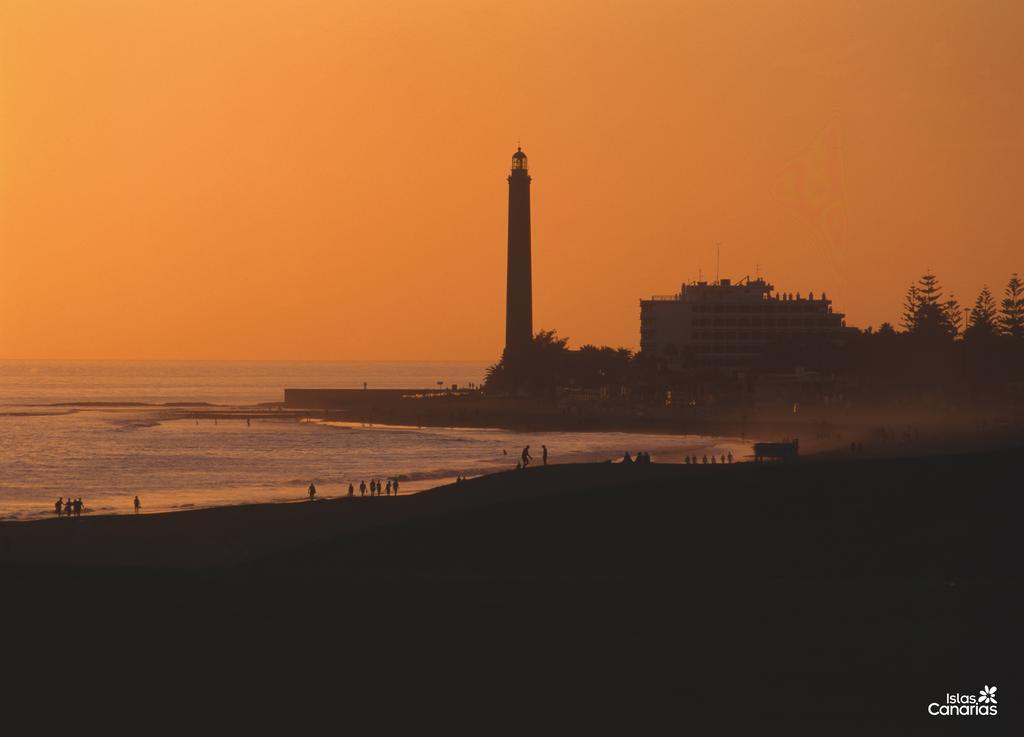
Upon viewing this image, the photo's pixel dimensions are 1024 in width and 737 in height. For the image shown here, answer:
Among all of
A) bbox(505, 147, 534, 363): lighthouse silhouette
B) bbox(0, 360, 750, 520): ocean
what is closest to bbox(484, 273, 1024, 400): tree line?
bbox(505, 147, 534, 363): lighthouse silhouette

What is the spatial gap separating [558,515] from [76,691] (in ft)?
53.4

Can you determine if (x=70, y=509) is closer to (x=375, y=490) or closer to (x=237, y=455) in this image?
(x=375, y=490)

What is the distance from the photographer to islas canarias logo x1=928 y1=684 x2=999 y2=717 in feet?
58.4

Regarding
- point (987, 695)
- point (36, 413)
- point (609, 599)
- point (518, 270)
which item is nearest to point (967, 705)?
point (987, 695)

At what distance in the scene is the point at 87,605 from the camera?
25.2 metres

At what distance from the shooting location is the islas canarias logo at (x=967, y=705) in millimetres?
17797

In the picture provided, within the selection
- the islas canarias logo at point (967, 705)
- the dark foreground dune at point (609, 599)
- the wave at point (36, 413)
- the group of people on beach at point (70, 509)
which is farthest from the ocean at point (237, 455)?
the islas canarias logo at point (967, 705)

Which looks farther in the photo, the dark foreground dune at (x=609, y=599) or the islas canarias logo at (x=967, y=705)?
the dark foreground dune at (x=609, y=599)

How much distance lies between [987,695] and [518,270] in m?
119

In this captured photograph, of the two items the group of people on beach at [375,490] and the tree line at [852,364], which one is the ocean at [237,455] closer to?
the group of people on beach at [375,490]

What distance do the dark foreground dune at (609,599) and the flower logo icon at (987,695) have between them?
7.9 inches

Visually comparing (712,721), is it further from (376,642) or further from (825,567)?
(825,567)

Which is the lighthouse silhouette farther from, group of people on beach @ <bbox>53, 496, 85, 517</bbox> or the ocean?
group of people on beach @ <bbox>53, 496, 85, 517</bbox>

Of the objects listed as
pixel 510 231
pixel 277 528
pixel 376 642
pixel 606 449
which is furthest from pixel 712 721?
pixel 510 231
